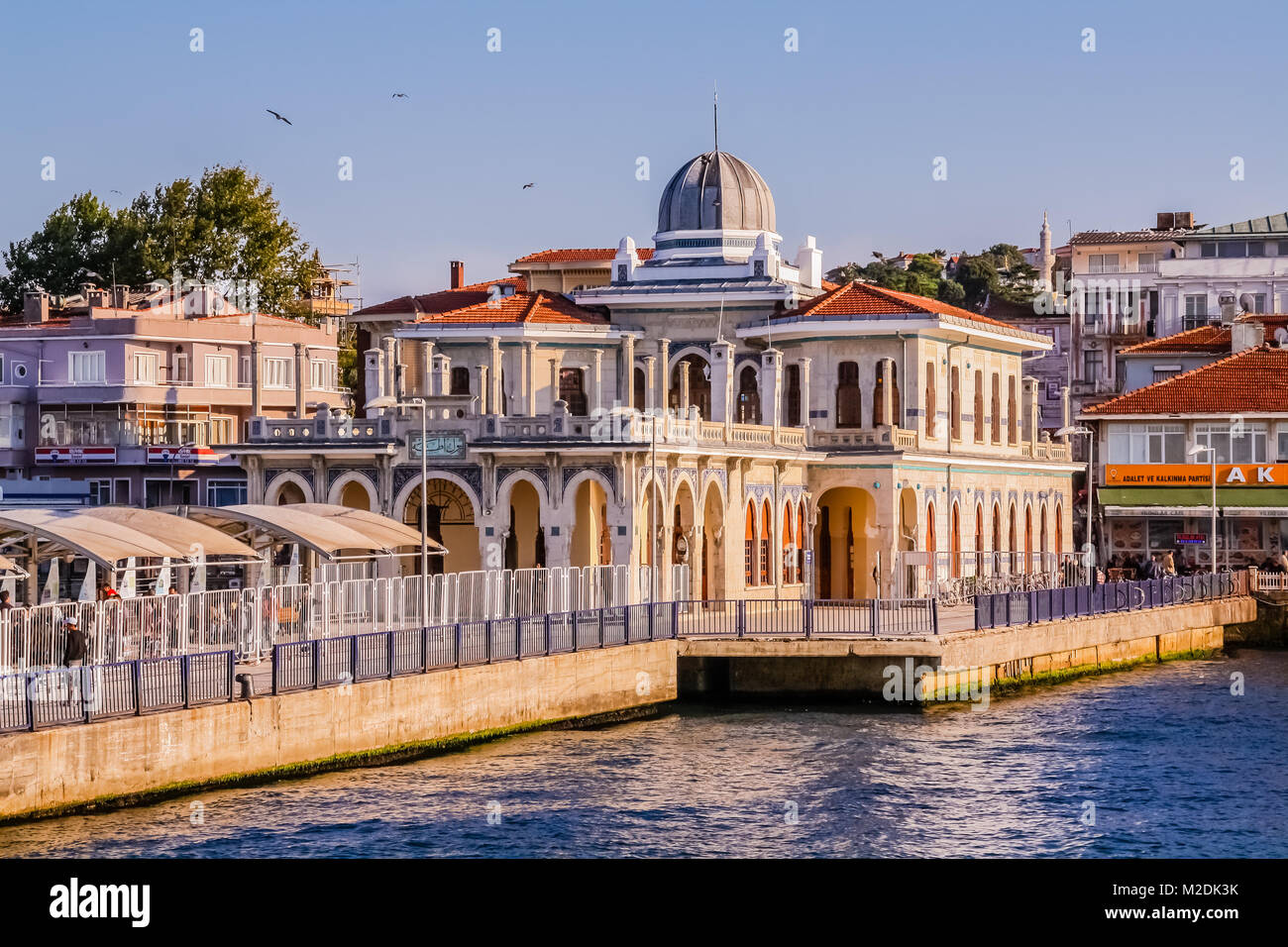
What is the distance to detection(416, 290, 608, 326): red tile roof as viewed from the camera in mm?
64750

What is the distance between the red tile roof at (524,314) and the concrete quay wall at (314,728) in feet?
66.7

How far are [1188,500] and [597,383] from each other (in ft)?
76.1

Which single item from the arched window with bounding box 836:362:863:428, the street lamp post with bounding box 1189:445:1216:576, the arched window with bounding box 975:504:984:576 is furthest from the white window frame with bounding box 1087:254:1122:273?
the arched window with bounding box 836:362:863:428

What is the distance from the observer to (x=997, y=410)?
232 ft

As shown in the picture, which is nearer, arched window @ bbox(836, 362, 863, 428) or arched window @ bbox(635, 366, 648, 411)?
arched window @ bbox(836, 362, 863, 428)

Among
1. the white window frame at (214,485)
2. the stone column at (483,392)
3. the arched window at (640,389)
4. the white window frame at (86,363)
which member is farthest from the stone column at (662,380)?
the white window frame at (86,363)

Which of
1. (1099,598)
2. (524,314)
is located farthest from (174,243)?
(1099,598)

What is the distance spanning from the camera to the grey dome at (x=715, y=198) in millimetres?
66812

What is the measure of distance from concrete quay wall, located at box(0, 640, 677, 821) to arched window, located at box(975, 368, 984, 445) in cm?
2458

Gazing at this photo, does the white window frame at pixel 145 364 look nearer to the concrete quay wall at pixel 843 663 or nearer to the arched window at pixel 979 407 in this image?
the arched window at pixel 979 407

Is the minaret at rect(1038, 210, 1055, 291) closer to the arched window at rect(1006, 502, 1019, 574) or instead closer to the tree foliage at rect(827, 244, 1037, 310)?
the tree foliage at rect(827, 244, 1037, 310)

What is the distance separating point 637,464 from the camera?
2052 inches
